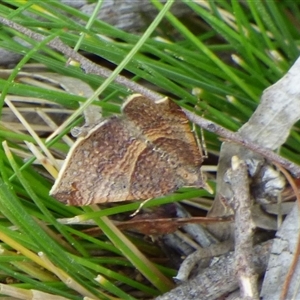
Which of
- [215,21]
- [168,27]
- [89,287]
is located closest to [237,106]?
[215,21]

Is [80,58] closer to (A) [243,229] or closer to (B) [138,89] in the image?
(B) [138,89]

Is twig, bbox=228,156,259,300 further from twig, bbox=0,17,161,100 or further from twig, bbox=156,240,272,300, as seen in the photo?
twig, bbox=0,17,161,100

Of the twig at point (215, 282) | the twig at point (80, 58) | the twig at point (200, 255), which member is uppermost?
the twig at point (80, 58)

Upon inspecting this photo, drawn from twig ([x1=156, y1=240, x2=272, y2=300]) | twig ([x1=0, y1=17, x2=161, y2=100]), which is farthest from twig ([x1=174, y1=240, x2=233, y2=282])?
twig ([x1=0, y1=17, x2=161, y2=100])

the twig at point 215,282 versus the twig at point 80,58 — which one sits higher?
the twig at point 80,58

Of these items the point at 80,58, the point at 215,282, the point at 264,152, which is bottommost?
the point at 215,282

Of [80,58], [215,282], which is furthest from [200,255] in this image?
[80,58]

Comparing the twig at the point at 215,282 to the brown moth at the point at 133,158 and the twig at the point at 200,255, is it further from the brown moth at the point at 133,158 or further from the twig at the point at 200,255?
the brown moth at the point at 133,158

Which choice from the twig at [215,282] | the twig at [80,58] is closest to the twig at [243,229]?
the twig at [215,282]

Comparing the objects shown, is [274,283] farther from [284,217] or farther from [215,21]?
[215,21]

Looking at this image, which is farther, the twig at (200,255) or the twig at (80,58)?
the twig at (200,255)
